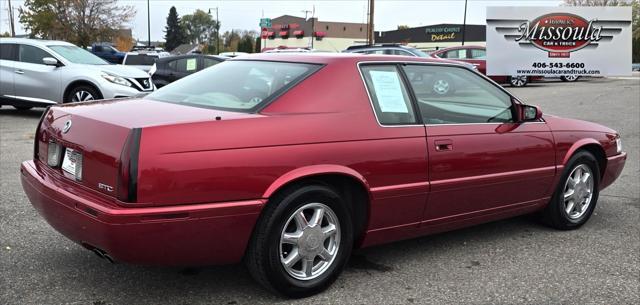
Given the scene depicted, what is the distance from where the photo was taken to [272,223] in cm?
304

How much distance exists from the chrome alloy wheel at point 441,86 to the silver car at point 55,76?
764 centimetres

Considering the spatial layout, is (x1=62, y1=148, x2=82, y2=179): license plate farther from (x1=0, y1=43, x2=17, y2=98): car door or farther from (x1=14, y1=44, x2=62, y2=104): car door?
(x1=0, y1=43, x2=17, y2=98): car door

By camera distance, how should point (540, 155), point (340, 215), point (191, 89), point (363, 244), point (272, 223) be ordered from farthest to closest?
point (540, 155) < point (191, 89) < point (363, 244) < point (340, 215) < point (272, 223)

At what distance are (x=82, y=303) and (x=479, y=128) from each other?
2710mm

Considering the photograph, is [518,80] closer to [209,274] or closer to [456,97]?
[456,97]

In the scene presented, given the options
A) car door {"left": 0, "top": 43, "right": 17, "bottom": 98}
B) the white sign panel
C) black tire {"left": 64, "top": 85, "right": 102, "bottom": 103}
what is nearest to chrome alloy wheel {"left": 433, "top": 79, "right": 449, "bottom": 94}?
black tire {"left": 64, "top": 85, "right": 102, "bottom": 103}

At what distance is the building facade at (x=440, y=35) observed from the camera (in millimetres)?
70750

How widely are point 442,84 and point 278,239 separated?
5.77 ft

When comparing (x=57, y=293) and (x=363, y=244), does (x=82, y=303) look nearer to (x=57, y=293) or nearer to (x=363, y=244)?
(x=57, y=293)

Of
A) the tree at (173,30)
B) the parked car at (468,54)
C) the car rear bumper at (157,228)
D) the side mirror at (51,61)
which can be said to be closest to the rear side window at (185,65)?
the side mirror at (51,61)

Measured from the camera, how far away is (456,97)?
4.19 m

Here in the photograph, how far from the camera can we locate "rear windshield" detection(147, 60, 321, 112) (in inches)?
133

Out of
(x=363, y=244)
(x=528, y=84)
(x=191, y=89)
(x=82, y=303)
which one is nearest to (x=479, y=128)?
(x=363, y=244)

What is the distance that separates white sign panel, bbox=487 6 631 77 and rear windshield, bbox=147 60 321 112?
410 inches
